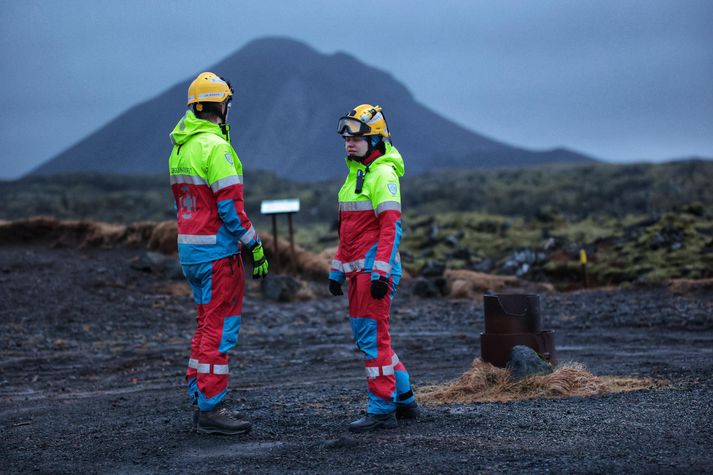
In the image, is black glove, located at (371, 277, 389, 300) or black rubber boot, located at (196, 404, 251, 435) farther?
black rubber boot, located at (196, 404, 251, 435)

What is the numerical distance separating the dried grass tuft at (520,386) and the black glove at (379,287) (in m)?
1.83

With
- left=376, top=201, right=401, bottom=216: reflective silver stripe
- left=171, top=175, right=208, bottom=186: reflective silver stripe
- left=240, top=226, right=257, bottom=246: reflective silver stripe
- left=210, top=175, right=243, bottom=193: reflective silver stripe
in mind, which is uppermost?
left=171, top=175, right=208, bottom=186: reflective silver stripe

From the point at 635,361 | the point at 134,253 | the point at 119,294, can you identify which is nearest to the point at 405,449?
the point at 635,361

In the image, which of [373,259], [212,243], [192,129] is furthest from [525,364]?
[192,129]

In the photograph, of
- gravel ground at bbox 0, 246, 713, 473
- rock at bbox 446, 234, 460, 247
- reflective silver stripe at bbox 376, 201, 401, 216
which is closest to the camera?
gravel ground at bbox 0, 246, 713, 473

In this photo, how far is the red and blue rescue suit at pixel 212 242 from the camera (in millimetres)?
6867

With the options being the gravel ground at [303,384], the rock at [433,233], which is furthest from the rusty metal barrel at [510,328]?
the rock at [433,233]

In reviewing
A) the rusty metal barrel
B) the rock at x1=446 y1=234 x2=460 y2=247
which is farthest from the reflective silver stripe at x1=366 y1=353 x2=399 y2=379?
the rock at x1=446 y1=234 x2=460 y2=247

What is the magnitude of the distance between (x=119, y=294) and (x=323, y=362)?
6.61m

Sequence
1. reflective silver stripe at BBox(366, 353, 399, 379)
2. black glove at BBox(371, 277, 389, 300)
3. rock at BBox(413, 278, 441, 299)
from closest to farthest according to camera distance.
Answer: black glove at BBox(371, 277, 389, 300)
reflective silver stripe at BBox(366, 353, 399, 379)
rock at BBox(413, 278, 441, 299)

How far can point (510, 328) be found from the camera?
28.6ft

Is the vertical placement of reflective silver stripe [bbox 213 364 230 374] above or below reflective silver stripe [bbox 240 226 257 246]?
below

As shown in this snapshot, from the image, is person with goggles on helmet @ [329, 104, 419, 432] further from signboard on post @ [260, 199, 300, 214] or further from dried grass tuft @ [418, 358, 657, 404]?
signboard on post @ [260, 199, 300, 214]

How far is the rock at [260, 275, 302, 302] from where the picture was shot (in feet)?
60.4
